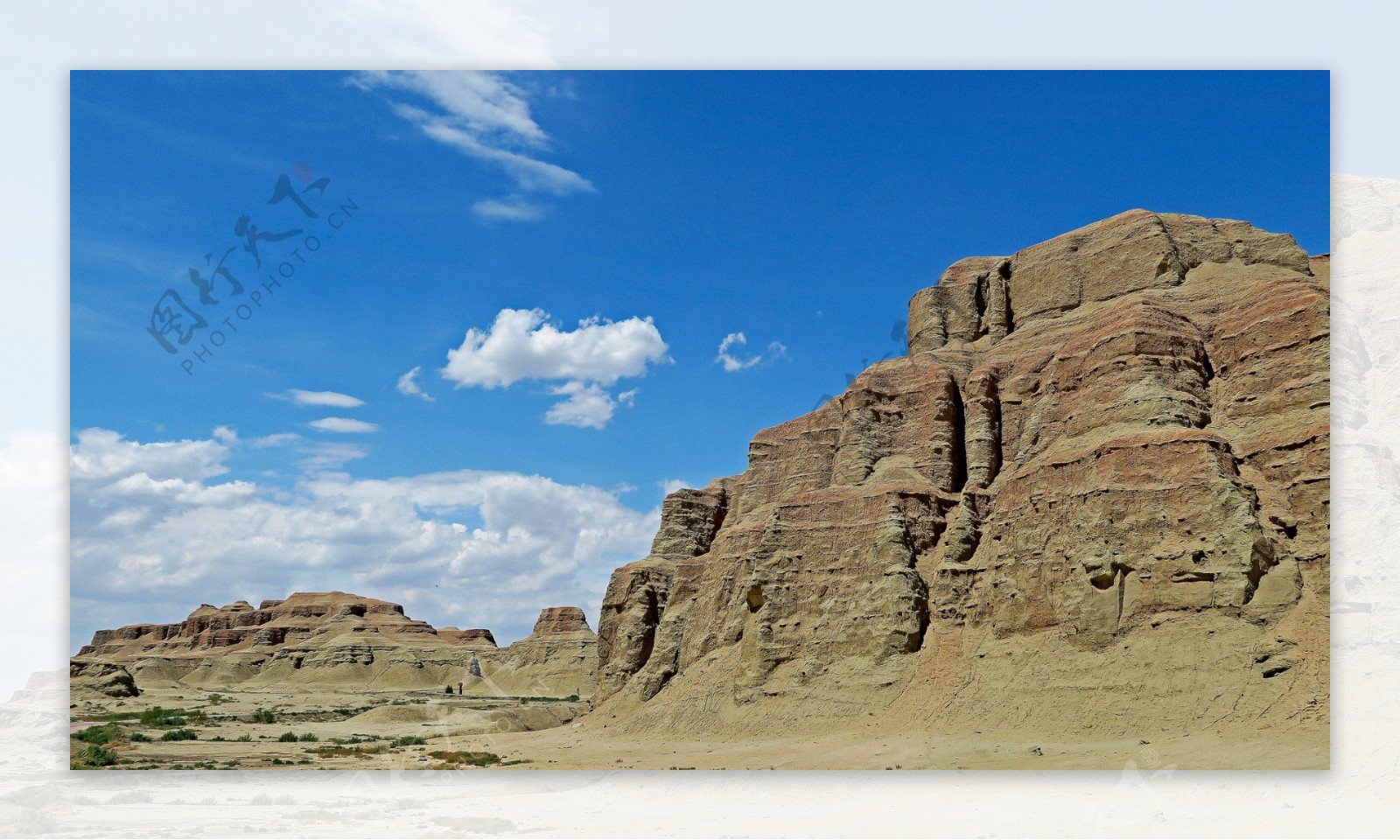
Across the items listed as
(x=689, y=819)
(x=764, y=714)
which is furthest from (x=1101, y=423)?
(x=689, y=819)

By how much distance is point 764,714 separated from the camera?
1617 inches

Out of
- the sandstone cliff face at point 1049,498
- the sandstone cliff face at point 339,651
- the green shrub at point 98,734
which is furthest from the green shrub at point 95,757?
the sandstone cliff face at point 339,651

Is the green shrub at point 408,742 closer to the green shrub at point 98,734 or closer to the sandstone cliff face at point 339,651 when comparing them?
the green shrub at point 98,734

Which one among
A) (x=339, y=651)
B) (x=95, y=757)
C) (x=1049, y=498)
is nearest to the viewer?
(x=95, y=757)

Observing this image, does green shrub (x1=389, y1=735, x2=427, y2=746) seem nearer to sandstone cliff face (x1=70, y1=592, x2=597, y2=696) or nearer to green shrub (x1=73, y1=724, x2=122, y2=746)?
green shrub (x1=73, y1=724, x2=122, y2=746)

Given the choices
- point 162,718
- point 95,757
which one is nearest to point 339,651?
point 162,718

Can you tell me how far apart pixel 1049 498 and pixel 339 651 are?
9877 centimetres

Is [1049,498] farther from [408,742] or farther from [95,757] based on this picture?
[95,757]

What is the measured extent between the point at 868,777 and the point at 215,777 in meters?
14.7

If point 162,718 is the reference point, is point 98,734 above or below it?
above

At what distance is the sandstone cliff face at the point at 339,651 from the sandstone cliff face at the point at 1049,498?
2269 inches

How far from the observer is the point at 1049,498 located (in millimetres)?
36812

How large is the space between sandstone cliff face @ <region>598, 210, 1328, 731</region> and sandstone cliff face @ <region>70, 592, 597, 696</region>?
57634mm

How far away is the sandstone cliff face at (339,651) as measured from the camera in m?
112
